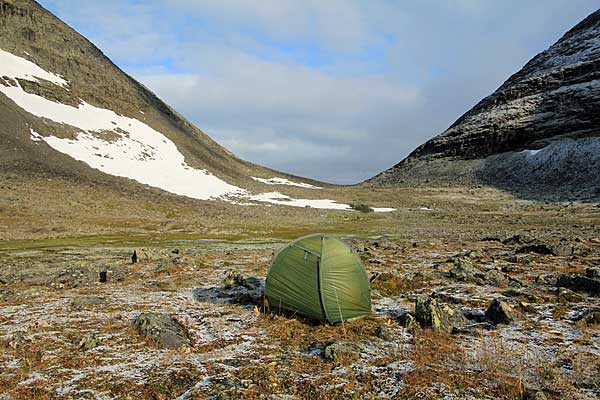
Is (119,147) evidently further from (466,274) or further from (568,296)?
(568,296)

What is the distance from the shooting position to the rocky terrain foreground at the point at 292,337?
24.6 feet

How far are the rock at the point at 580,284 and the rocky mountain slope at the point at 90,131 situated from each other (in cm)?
5258

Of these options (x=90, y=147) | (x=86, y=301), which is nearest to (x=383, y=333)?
(x=86, y=301)

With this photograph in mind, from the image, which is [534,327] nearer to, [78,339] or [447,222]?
[78,339]

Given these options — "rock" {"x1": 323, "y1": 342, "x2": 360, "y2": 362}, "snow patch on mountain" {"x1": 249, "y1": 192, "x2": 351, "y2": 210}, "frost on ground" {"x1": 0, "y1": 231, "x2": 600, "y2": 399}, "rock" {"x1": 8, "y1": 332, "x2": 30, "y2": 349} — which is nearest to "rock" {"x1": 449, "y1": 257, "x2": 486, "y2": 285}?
"frost on ground" {"x1": 0, "y1": 231, "x2": 600, "y2": 399}

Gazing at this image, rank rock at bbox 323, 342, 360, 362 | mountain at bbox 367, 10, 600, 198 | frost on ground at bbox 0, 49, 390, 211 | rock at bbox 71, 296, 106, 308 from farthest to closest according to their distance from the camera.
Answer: mountain at bbox 367, 10, 600, 198, frost on ground at bbox 0, 49, 390, 211, rock at bbox 71, 296, 106, 308, rock at bbox 323, 342, 360, 362

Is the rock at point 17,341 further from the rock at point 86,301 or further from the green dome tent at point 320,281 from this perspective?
the green dome tent at point 320,281

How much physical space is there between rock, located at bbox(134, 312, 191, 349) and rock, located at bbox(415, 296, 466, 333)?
6619 mm

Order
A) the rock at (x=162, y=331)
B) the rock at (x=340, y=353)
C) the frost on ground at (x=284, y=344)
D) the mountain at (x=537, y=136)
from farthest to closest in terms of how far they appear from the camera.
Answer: the mountain at (x=537, y=136), the rock at (x=162, y=331), the rock at (x=340, y=353), the frost on ground at (x=284, y=344)

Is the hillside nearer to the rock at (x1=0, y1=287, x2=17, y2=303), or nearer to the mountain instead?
the rock at (x1=0, y1=287, x2=17, y2=303)

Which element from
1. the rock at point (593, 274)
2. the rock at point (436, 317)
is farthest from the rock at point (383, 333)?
the rock at point (593, 274)

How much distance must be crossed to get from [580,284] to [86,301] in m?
18.2

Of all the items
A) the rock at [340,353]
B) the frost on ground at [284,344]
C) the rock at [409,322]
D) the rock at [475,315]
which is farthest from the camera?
the rock at [475,315]

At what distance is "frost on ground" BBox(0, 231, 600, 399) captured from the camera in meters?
7.46
